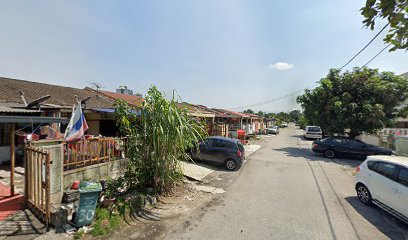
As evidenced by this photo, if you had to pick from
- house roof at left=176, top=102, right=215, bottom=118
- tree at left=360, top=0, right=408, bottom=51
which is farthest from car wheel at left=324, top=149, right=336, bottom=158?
tree at left=360, top=0, right=408, bottom=51

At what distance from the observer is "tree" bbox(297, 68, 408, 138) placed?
1261 cm

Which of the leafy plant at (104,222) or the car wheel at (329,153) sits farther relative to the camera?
the car wheel at (329,153)

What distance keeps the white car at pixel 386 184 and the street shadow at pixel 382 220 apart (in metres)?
0.21

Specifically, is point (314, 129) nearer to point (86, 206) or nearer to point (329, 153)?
point (329, 153)

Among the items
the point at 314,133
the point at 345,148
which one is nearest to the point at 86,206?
the point at 345,148

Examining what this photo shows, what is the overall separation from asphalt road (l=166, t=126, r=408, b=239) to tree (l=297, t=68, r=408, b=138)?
647cm

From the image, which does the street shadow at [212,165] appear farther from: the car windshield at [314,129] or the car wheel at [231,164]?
the car windshield at [314,129]

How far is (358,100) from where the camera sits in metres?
13.4

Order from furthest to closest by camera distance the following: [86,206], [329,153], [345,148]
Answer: [329,153]
[345,148]
[86,206]

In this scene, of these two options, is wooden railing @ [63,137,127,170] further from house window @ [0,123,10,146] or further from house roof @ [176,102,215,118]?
house window @ [0,123,10,146]

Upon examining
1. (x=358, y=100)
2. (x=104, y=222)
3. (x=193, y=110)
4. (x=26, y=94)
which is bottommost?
(x=104, y=222)

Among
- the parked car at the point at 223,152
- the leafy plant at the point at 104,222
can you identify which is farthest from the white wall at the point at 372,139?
the leafy plant at the point at 104,222

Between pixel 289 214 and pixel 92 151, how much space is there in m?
6.12

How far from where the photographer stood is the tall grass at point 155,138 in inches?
226
